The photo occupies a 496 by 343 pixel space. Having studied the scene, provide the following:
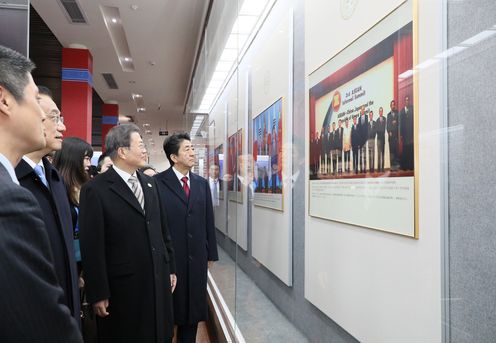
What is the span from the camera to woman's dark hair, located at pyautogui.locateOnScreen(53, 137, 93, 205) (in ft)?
8.68

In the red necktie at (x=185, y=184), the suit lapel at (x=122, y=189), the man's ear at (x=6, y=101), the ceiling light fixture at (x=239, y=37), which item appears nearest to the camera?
the man's ear at (x=6, y=101)

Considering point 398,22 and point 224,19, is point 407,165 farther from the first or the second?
point 224,19

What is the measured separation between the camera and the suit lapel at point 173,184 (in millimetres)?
3086

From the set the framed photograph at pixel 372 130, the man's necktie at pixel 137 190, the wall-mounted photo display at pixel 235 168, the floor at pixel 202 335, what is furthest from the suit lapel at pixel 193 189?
the floor at pixel 202 335

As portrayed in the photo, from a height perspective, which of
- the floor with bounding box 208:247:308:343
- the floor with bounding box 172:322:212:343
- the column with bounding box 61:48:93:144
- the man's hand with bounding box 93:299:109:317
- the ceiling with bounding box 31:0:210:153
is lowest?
the floor with bounding box 172:322:212:343

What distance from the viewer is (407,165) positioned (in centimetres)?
124

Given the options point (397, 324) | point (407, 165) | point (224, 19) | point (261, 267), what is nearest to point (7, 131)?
point (407, 165)

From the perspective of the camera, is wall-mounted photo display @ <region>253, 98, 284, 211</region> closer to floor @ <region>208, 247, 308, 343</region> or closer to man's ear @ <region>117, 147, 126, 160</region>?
floor @ <region>208, 247, 308, 343</region>

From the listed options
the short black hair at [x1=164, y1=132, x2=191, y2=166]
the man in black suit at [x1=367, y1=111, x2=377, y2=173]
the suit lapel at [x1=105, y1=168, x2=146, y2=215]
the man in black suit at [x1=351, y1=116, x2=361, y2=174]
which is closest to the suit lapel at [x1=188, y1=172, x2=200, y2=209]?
the short black hair at [x1=164, y1=132, x2=191, y2=166]

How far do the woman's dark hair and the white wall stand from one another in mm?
1642

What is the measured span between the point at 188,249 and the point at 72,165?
1098 millimetres

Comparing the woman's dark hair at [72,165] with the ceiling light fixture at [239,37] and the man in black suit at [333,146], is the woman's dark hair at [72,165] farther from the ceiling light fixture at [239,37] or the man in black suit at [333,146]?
the man in black suit at [333,146]

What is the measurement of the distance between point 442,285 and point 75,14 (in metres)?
7.08

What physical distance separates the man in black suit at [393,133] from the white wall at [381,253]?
5.3 inches
